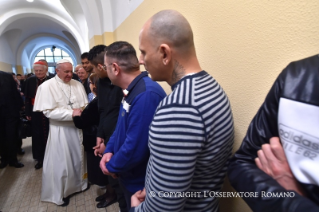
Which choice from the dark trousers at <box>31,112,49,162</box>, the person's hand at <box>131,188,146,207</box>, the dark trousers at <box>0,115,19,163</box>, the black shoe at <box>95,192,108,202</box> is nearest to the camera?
the person's hand at <box>131,188,146,207</box>

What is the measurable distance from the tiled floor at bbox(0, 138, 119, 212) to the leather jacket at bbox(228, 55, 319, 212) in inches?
83.0

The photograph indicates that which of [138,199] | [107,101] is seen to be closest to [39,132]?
[107,101]

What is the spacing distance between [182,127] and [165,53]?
0.34m

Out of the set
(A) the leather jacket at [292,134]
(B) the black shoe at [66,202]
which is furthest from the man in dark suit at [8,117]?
(A) the leather jacket at [292,134]

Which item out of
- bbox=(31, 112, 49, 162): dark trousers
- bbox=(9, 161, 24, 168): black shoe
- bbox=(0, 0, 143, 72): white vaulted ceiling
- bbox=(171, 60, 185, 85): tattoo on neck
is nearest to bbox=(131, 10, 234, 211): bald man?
bbox=(171, 60, 185, 85): tattoo on neck

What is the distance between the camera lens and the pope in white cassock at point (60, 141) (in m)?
2.19

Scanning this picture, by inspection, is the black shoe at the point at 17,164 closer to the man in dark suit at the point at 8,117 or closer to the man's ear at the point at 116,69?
the man in dark suit at the point at 8,117

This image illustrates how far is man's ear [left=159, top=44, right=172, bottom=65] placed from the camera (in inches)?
29.5

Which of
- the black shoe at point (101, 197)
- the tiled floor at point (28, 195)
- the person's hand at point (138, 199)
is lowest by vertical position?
the tiled floor at point (28, 195)

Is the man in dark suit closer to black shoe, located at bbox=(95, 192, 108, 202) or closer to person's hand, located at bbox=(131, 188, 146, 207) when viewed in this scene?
black shoe, located at bbox=(95, 192, 108, 202)

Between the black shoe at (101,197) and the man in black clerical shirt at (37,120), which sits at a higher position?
the man in black clerical shirt at (37,120)

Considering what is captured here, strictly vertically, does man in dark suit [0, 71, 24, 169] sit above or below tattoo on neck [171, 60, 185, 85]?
below

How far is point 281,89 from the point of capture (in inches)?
20.7

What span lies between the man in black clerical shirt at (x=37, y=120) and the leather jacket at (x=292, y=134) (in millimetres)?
3155
